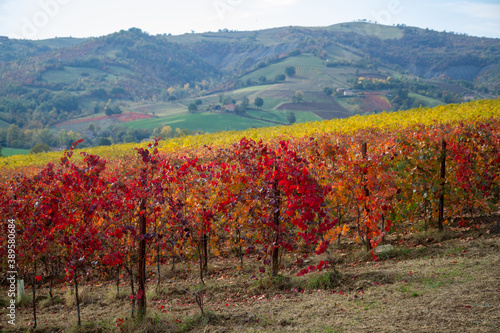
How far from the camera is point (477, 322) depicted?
3688mm

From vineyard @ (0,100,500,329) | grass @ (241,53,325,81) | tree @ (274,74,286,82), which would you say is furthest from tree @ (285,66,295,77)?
vineyard @ (0,100,500,329)

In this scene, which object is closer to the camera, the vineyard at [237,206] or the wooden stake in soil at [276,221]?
the vineyard at [237,206]

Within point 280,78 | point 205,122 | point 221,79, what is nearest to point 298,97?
point 280,78

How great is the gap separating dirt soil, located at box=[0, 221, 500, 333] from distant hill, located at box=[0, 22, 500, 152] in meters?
79.0

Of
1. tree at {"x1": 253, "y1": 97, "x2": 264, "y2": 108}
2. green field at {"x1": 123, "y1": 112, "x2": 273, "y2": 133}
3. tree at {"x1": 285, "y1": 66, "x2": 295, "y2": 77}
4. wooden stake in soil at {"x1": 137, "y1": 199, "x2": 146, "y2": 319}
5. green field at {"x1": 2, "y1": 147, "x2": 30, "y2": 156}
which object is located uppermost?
tree at {"x1": 285, "y1": 66, "x2": 295, "y2": 77}

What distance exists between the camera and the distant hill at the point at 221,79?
9512 centimetres

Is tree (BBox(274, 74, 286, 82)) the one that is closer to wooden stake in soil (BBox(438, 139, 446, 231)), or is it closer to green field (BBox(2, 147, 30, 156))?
green field (BBox(2, 147, 30, 156))

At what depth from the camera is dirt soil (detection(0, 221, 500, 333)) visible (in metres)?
4.11

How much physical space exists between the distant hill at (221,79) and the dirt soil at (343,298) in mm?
78975

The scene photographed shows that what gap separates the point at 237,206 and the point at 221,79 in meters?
176

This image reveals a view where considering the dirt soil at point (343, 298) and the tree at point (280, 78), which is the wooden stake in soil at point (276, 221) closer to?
the dirt soil at point (343, 298)

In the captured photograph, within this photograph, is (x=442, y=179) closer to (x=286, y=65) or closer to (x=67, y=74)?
(x=286, y=65)

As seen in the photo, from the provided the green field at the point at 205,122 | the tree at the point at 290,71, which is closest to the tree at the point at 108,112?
the green field at the point at 205,122

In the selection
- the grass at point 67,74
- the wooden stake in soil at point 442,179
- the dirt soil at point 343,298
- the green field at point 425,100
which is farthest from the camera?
the grass at point 67,74
